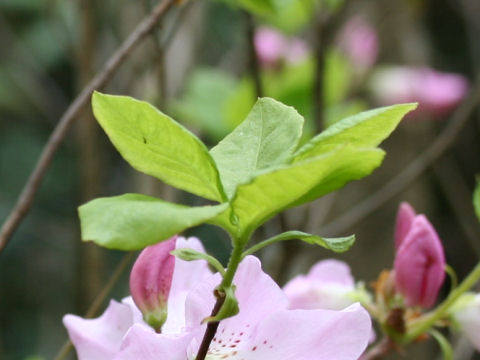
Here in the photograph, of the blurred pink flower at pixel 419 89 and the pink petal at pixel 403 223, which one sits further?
the blurred pink flower at pixel 419 89

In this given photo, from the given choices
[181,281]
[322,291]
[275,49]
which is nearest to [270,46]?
[275,49]

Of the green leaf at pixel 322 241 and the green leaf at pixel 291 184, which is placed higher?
the green leaf at pixel 291 184

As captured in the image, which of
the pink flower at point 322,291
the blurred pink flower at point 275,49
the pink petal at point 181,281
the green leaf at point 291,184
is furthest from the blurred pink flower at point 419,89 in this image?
the green leaf at point 291,184

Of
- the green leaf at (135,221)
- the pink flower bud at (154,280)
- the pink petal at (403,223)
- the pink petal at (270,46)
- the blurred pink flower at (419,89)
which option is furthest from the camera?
the blurred pink flower at (419,89)

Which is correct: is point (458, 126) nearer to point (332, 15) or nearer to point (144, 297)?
point (332, 15)

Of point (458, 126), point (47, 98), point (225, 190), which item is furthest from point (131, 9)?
point (225, 190)

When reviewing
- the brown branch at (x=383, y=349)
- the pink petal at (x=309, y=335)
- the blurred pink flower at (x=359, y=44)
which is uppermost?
the pink petal at (x=309, y=335)

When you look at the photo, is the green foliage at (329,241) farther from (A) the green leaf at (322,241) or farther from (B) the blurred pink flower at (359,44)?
(B) the blurred pink flower at (359,44)
